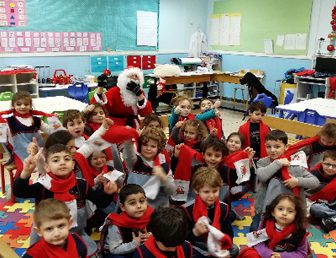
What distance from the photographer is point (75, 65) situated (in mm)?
7574

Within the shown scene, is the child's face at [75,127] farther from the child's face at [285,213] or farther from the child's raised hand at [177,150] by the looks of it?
the child's face at [285,213]

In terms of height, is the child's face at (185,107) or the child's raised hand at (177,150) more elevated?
the child's face at (185,107)

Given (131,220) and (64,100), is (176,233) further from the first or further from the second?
(64,100)

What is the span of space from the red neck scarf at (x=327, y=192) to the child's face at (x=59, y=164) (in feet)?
7.34

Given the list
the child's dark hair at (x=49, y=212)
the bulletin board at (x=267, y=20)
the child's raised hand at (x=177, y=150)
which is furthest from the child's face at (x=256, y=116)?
the bulletin board at (x=267, y=20)

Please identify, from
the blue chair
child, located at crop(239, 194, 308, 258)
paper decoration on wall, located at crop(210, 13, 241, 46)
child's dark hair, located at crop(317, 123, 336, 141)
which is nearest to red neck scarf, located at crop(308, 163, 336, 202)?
child's dark hair, located at crop(317, 123, 336, 141)

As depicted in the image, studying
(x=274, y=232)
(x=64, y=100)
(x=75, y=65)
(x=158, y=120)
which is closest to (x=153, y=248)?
(x=274, y=232)

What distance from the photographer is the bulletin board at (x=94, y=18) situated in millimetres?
6887

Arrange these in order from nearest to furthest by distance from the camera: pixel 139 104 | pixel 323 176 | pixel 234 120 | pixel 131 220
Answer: pixel 131 220, pixel 323 176, pixel 139 104, pixel 234 120

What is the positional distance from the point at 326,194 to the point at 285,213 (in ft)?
4.29

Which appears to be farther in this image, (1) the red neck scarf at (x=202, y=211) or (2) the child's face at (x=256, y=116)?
(2) the child's face at (x=256, y=116)

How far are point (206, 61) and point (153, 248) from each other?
25.2 feet

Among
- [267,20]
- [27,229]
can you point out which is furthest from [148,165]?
[267,20]

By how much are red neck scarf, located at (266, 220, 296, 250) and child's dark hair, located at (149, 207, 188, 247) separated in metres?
0.70
